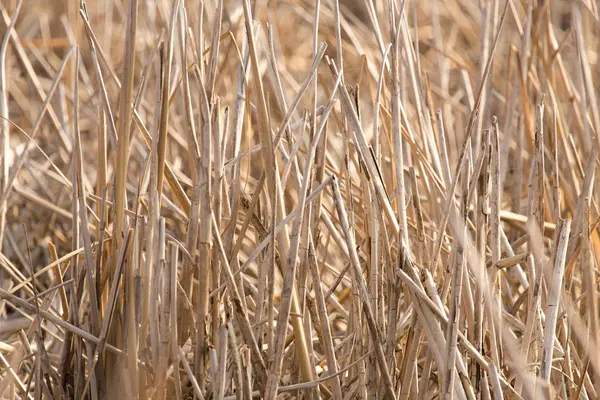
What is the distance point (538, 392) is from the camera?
64 centimetres

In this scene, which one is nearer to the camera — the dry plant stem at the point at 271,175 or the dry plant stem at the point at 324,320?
the dry plant stem at the point at 271,175

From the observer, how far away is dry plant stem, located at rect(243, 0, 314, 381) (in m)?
0.61

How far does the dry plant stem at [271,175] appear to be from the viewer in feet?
2.00

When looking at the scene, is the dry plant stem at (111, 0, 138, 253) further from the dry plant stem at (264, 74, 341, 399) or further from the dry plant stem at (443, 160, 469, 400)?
the dry plant stem at (443, 160, 469, 400)

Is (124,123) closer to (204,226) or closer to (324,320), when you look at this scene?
(204,226)

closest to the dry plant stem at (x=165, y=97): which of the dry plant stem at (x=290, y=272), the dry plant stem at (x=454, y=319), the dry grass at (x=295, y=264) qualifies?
the dry grass at (x=295, y=264)

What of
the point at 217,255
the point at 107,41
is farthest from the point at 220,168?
the point at 107,41

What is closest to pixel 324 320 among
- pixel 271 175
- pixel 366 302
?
pixel 366 302

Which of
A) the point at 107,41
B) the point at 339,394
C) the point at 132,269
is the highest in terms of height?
the point at 107,41

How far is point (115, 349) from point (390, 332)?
0.81 ft

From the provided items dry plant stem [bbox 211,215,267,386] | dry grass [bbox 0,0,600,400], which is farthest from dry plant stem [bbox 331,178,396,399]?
dry plant stem [bbox 211,215,267,386]

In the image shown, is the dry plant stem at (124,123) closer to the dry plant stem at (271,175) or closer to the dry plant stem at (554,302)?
the dry plant stem at (271,175)

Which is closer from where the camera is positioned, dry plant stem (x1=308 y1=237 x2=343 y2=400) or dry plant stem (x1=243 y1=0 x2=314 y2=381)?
dry plant stem (x1=243 y1=0 x2=314 y2=381)

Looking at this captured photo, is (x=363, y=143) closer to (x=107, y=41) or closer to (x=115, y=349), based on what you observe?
(x=115, y=349)
